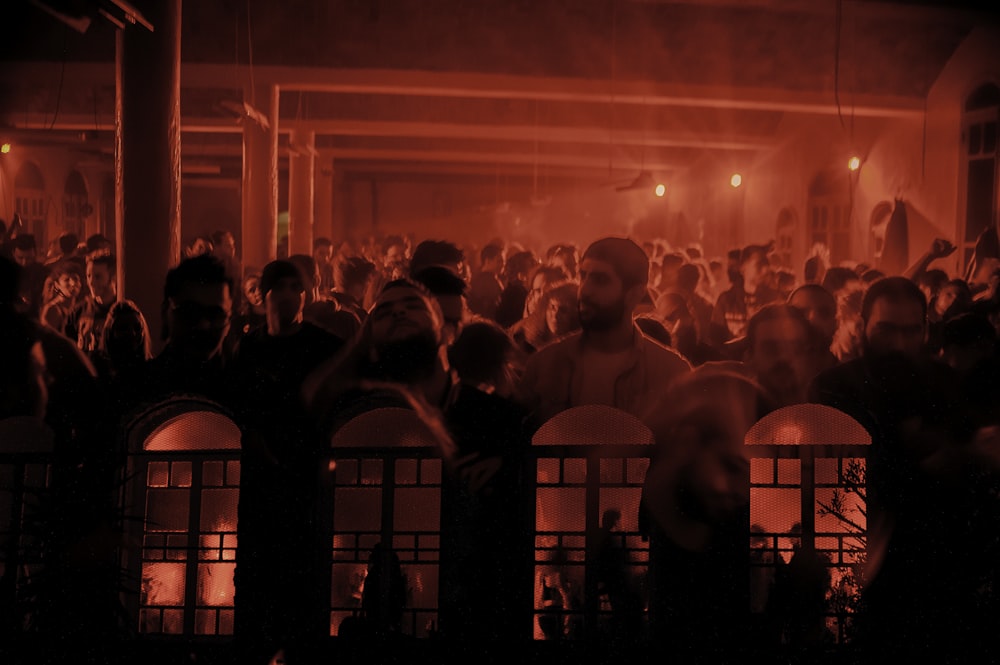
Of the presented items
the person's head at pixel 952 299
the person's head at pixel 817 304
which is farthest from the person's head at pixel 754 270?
the person's head at pixel 817 304

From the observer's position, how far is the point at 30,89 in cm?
2097

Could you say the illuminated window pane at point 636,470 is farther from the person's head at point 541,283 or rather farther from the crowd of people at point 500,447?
the person's head at point 541,283

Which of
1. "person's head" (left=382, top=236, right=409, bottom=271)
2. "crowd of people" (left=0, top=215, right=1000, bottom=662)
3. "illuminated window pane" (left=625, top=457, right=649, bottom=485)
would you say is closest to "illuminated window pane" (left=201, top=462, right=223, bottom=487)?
"crowd of people" (left=0, top=215, right=1000, bottom=662)

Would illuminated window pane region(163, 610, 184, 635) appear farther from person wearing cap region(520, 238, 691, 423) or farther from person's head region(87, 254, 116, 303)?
person's head region(87, 254, 116, 303)

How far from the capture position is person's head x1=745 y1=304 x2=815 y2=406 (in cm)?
539

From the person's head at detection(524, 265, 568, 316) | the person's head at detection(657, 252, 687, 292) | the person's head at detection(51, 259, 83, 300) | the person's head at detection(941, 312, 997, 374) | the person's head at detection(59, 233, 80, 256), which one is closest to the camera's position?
the person's head at detection(941, 312, 997, 374)

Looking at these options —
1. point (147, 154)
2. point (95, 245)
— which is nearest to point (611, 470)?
point (147, 154)

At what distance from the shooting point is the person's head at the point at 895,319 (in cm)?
523

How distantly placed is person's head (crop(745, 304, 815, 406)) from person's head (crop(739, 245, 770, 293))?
5.58 m

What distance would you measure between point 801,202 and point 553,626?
2170 cm

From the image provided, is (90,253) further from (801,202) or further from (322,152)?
(322,152)

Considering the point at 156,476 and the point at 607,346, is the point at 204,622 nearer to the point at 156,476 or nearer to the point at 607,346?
the point at 156,476

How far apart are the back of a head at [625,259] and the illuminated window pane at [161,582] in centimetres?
232

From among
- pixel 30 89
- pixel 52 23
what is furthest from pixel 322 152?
pixel 52 23
